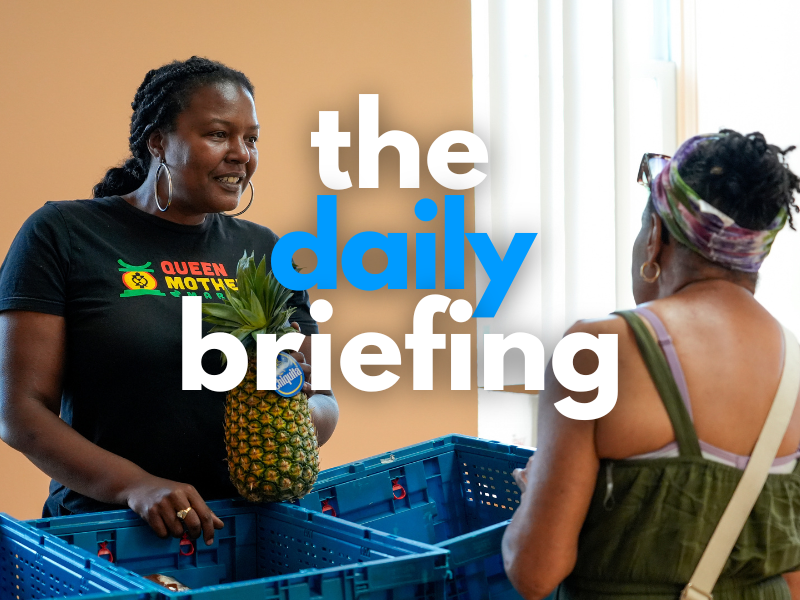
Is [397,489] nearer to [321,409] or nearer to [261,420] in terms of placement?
[321,409]

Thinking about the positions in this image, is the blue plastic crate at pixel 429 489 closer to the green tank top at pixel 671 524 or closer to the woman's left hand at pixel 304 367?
the woman's left hand at pixel 304 367

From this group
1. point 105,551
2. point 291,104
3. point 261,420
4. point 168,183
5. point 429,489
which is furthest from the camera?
point 291,104

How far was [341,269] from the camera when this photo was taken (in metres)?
3.40

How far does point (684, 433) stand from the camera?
1139 mm

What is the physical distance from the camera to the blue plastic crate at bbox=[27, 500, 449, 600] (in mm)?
1164

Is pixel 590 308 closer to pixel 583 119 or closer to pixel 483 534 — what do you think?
pixel 583 119

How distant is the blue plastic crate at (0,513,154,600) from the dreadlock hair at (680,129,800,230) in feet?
3.08

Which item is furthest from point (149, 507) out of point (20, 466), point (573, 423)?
point (20, 466)

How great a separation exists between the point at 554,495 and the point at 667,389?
0.21 meters

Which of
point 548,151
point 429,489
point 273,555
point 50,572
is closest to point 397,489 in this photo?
point 429,489

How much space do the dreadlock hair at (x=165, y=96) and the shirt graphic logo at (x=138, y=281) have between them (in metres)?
0.32

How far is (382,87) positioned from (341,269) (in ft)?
2.49

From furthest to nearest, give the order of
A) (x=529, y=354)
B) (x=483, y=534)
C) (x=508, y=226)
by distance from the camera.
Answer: (x=529, y=354) < (x=508, y=226) < (x=483, y=534)

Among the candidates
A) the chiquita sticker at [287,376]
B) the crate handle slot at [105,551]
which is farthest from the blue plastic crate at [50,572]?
the chiquita sticker at [287,376]
